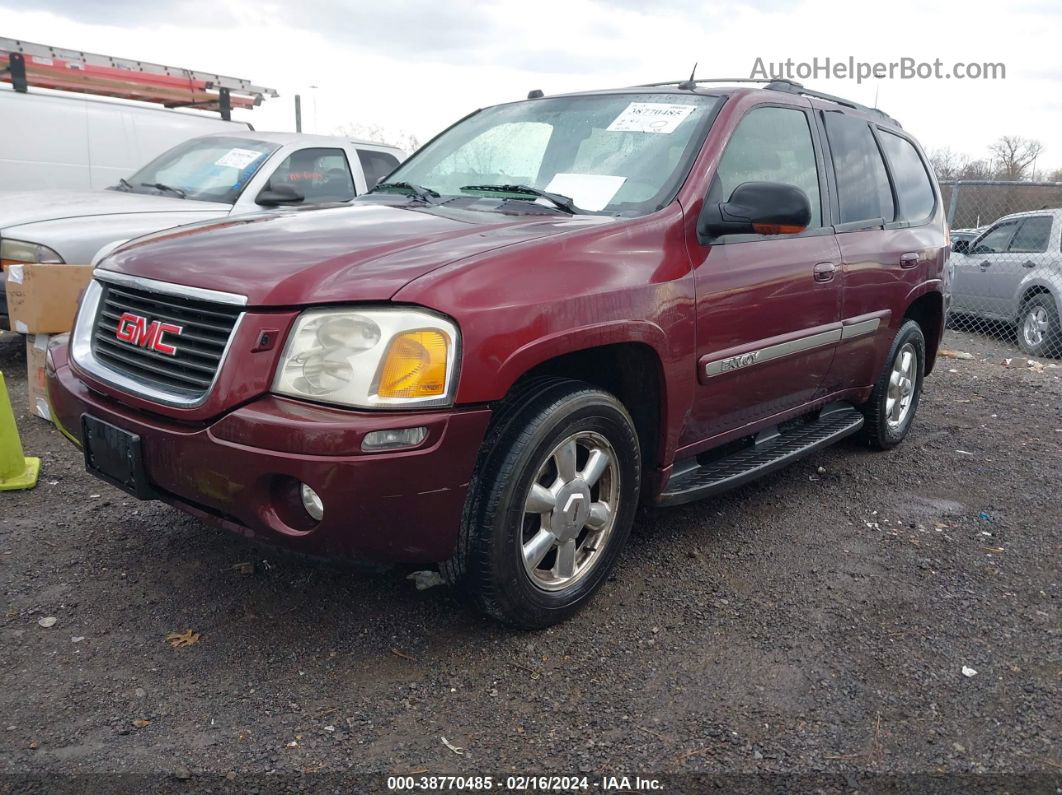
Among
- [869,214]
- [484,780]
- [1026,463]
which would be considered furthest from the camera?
[1026,463]

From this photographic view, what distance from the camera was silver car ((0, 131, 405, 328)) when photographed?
5.60 meters

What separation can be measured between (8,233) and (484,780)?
5.06 meters

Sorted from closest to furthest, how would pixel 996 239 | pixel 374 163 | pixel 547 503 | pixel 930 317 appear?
pixel 547 503 → pixel 930 317 → pixel 374 163 → pixel 996 239

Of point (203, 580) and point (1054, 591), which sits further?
point (1054, 591)

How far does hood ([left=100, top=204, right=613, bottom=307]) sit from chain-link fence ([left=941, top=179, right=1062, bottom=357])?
24.4ft

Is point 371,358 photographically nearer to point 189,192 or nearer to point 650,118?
point 650,118

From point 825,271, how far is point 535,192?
1.38 meters

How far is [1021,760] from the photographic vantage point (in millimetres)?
2377

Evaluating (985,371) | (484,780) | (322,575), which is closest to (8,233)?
(322,575)

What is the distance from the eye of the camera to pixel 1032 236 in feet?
31.8

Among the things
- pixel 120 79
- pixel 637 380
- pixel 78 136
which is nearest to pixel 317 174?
pixel 78 136

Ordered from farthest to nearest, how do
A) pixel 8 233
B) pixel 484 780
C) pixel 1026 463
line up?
pixel 8 233 → pixel 1026 463 → pixel 484 780

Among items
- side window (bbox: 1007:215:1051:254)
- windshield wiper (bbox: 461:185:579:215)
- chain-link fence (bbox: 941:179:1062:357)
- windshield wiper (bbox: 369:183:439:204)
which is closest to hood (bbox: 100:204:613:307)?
windshield wiper (bbox: 461:185:579:215)

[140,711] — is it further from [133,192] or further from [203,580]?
[133,192]
